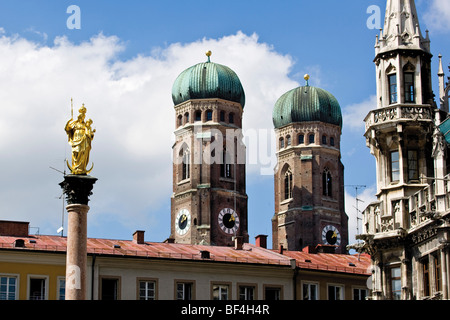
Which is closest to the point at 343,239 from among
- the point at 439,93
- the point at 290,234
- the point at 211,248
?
the point at 290,234

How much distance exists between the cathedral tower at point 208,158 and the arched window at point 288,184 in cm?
1185

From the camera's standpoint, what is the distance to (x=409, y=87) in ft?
195

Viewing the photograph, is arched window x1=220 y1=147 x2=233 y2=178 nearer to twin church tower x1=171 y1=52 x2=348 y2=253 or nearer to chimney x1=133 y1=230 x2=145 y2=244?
twin church tower x1=171 y1=52 x2=348 y2=253

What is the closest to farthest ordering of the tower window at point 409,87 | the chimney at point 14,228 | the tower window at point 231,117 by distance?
the tower window at point 409,87
the chimney at point 14,228
the tower window at point 231,117

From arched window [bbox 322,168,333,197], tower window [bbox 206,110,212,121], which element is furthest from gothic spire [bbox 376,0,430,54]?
arched window [bbox 322,168,333,197]

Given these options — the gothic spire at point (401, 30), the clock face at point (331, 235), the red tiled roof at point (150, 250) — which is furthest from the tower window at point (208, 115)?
the gothic spire at point (401, 30)

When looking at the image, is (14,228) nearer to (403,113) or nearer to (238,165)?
(403,113)

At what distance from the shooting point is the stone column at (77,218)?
203 ft

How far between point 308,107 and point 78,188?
366 ft

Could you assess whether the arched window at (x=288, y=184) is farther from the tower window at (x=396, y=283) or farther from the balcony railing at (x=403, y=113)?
the tower window at (x=396, y=283)

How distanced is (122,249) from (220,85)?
8502 cm

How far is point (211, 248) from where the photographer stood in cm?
8650

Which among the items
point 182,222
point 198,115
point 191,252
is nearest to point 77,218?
point 191,252
